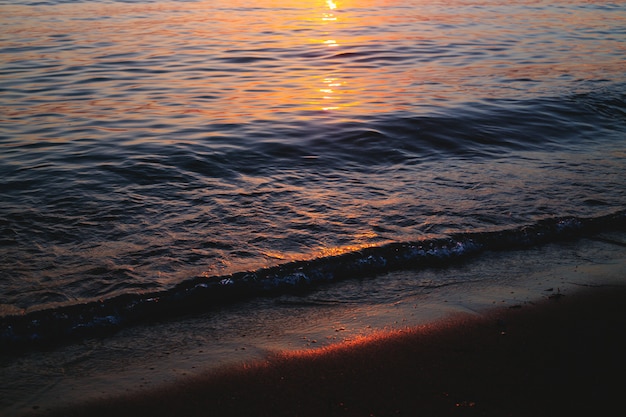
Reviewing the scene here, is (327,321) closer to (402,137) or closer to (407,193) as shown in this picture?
(407,193)

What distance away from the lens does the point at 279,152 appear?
25.7 ft

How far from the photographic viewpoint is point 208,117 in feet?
30.0

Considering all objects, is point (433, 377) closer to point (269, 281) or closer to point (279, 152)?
point (269, 281)

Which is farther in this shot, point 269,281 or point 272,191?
point 272,191

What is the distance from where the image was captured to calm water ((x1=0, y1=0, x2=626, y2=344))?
15.9 feet

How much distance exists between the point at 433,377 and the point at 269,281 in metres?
1.51

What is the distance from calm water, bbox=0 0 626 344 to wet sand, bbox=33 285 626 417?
0.97 metres

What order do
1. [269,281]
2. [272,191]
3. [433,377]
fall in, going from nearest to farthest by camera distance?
[433,377] < [269,281] < [272,191]

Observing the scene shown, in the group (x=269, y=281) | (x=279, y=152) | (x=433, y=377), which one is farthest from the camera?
(x=279, y=152)

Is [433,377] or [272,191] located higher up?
[272,191]

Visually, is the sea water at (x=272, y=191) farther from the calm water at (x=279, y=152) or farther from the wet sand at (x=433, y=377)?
the wet sand at (x=433, y=377)

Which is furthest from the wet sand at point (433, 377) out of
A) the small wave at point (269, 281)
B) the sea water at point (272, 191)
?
the small wave at point (269, 281)

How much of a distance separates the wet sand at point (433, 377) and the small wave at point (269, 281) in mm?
826

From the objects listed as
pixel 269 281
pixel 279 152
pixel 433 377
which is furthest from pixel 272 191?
pixel 433 377
